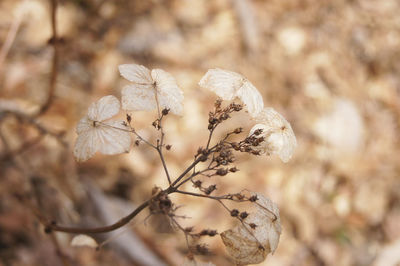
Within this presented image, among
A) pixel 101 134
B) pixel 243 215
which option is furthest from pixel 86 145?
pixel 243 215

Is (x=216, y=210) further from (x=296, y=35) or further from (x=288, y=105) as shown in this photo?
(x=296, y=35)

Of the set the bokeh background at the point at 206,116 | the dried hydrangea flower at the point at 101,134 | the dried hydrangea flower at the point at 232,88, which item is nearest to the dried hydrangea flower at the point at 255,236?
the dried hydrangea flower at the point at 232,88

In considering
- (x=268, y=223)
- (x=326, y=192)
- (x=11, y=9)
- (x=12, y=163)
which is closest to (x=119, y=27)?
(x=11, y=9)

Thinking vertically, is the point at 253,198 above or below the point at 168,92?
below

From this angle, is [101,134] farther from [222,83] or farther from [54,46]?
[54,46]

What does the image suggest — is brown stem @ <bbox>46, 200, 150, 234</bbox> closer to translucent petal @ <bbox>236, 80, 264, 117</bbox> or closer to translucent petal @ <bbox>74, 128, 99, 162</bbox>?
translucent petal @ <bbox>74, 128, 99, 162</bbox>

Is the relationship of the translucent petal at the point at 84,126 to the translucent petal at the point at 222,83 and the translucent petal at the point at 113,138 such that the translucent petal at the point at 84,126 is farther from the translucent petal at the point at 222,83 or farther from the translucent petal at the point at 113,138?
the translucent petal at the point at 222,83

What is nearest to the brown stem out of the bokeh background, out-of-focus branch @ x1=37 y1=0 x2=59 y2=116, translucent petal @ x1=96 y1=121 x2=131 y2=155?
translucent petal @ x1=96 y1=121 x2=131 y2=155
